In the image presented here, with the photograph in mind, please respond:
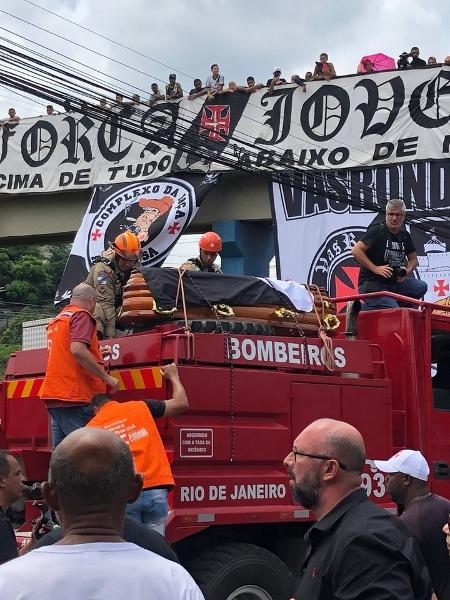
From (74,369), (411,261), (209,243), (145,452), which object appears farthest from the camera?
(411,261)

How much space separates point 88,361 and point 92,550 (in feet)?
15.0

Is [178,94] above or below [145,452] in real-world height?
above

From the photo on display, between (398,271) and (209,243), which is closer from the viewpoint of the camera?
(209,243)

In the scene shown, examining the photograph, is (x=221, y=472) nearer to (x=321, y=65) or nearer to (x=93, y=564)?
(x=93, y=564)

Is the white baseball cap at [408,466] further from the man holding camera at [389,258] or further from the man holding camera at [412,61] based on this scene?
the man holding camera at [412,61]

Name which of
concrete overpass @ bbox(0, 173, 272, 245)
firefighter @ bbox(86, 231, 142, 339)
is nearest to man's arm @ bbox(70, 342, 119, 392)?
firefighter @ bbox(86, 231, 142, 339)

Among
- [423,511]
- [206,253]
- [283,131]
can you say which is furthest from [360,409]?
[283,131]

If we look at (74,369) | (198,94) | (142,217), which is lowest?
(74,369)

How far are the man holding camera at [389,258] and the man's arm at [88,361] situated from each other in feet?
10.4

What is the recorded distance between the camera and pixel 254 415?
7230mm

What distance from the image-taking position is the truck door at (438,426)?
26.6ft

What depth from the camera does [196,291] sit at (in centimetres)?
753

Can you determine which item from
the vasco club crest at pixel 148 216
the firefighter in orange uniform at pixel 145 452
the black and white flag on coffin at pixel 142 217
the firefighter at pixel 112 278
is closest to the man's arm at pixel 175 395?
the firefighter in orange uniform at pixel 145 452

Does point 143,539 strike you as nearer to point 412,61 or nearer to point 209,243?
point 209,243
